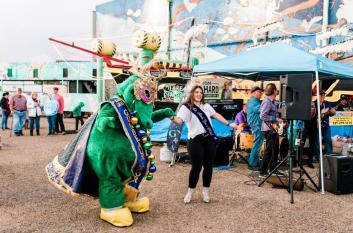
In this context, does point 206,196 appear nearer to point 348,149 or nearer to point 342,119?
point 348,149

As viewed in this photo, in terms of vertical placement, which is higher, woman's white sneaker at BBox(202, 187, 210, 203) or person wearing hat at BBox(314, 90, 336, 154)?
person wearing hat at BBox(314, 90, 336, 154)

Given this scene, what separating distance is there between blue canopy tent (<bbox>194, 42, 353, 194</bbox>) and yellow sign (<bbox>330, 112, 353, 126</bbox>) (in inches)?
73.5

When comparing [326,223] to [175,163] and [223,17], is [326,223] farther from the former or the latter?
[223,17]

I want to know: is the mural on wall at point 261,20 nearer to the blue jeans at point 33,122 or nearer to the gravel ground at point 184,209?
the gravel ground at point 184,209

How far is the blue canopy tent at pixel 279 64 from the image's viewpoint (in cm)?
604

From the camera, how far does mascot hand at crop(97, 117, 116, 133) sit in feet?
12.6

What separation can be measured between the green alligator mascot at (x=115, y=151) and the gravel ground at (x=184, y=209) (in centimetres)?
36

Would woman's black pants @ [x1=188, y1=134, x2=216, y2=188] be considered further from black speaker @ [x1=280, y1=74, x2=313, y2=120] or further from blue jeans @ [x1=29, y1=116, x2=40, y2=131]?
blue jeans @ [x1=29, y1=116, x2=40, y2=131]

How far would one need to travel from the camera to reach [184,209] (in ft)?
15.3

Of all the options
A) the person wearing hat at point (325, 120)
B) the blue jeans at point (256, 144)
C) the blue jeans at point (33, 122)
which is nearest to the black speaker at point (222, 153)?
the blue jeans at point (256, 144)

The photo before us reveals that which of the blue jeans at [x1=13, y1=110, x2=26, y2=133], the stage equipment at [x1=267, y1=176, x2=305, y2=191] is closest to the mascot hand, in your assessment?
the stage equipment at [x1=267, y1=176, x2=305, y2=191]

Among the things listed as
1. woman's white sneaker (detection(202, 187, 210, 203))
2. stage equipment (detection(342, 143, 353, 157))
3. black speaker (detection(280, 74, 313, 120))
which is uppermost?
black speaker (detection(280, 74, 313, 120))

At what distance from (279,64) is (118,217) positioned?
3.85 m

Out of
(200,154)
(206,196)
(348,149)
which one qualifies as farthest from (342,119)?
(200,154)
